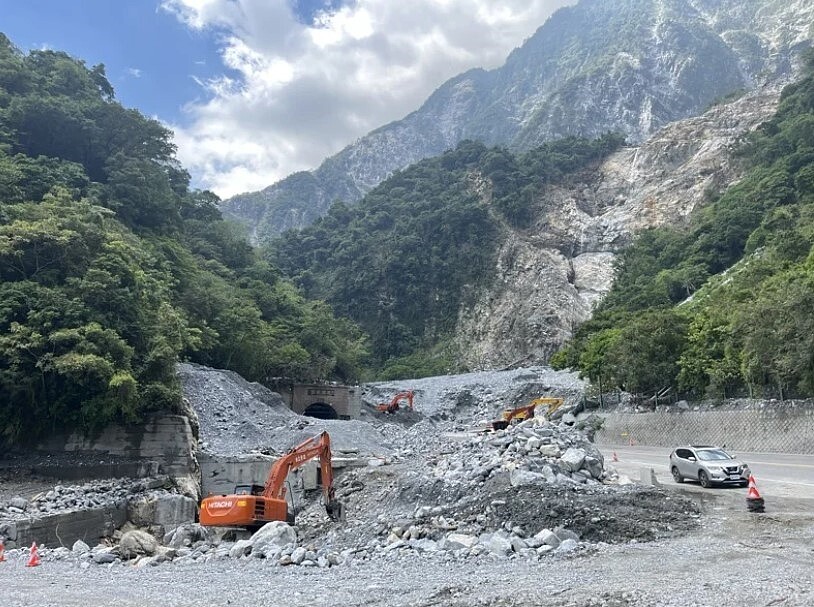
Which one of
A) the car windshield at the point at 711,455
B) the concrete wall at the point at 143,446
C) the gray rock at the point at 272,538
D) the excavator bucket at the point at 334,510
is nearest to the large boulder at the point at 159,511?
the concrete wall at the point at 143,446

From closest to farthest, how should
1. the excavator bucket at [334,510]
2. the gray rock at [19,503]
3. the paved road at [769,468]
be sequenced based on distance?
the paved road at [769,468] → the excavator bucket at [334,510] → the gray rock at [19,503]

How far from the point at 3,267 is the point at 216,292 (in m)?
17.3

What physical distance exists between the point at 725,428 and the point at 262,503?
20656 mm

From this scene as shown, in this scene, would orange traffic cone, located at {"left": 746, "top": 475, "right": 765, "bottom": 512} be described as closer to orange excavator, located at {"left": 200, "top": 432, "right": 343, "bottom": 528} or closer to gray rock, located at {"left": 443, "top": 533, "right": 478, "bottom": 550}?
gray rock, located at {"left": 443, "top": 533, "right": 478, "bottom": 550}

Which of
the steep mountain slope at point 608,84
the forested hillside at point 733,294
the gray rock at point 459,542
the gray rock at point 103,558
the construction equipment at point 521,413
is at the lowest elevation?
the gray rock at point 103,558

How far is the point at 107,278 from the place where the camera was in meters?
22.6

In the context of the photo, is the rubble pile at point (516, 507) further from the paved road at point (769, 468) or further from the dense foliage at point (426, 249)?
the dense foliage at point (426, 249)

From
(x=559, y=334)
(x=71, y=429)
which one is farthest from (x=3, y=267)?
(x=559, y=334)

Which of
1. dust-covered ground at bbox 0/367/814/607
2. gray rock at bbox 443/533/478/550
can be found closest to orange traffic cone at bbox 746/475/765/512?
dust-covered ground at bbox 0/367/814/607

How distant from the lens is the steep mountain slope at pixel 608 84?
437ft

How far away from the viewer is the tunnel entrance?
44.3 metres

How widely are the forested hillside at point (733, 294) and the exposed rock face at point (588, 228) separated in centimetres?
485

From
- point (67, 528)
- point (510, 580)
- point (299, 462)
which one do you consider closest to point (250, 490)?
point (299, 462)

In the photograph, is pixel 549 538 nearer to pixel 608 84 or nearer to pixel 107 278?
pixel 107 278
